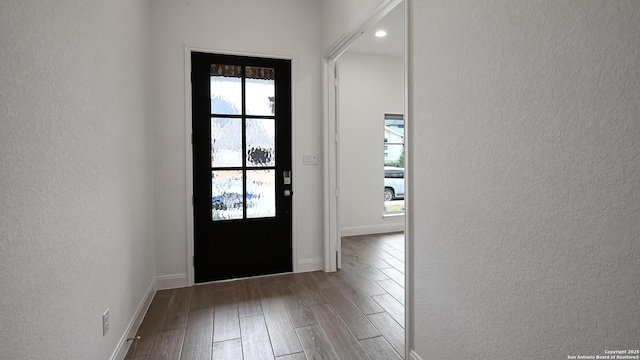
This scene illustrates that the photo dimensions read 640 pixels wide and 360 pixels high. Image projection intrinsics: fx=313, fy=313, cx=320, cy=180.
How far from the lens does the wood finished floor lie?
6.61 feet

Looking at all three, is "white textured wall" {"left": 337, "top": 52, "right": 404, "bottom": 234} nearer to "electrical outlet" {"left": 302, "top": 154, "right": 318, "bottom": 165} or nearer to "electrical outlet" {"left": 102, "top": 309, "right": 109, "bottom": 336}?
"electrical outlet" {"left": 302, "top": 154, "right": 318, "bottom": 165}

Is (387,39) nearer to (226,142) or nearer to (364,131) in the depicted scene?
(364,131)

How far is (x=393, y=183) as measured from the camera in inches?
234

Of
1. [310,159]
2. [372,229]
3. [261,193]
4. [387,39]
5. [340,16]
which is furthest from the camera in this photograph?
[372,229]

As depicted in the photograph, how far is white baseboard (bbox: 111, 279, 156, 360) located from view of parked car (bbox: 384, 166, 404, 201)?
4.19 meters

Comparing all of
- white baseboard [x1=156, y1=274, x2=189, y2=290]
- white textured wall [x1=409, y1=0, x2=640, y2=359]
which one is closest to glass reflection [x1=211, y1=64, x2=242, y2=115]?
white baseboard [x1=156, y1=274, x2=189, y2=290]

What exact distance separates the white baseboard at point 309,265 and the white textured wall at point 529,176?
183 centimetres

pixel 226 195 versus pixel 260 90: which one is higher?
pixel 260 90

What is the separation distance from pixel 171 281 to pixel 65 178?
198cm

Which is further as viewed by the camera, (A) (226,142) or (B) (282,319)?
(A) (226,142)

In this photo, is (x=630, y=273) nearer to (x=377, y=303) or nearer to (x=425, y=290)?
(x=425, y=290)

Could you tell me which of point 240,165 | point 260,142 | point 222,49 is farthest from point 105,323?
point 222,49

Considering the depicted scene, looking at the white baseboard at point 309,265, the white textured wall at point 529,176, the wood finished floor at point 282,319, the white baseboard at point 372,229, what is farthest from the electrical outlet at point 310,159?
the white baseboard at point 372,229

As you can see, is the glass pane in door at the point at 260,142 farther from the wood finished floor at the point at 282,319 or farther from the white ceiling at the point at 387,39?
the white ceiling at the point at 387,39
